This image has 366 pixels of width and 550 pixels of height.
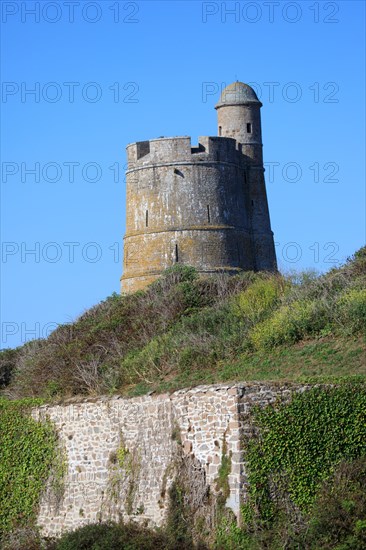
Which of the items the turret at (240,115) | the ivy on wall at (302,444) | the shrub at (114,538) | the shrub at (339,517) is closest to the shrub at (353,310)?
the ivy on wall at (302,444)

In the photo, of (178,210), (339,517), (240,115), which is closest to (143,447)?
(339,517)

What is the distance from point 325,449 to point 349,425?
64cm

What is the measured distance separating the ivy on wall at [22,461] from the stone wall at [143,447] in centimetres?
30

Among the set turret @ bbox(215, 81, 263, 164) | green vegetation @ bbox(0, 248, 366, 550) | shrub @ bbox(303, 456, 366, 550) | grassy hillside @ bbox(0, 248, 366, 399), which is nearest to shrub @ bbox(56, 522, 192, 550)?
green vegetation @ bbox(0, 248, 366, 550)

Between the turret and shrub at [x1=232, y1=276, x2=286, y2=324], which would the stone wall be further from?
the turret

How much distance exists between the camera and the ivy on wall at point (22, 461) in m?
25.4

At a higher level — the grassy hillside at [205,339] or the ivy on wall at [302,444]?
the grassy hillside at [205,339]

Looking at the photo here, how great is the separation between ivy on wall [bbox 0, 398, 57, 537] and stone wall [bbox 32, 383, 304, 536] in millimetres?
296

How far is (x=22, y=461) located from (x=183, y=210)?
22.1 meters

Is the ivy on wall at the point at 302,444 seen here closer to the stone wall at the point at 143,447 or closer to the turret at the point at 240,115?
the stone wall at the point at 143,447

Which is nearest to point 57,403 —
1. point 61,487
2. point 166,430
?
point 61,487

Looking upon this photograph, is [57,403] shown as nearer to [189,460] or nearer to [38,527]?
[38,527]

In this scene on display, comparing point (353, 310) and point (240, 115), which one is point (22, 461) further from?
point (240, 115)

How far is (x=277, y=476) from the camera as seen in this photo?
2084cm
